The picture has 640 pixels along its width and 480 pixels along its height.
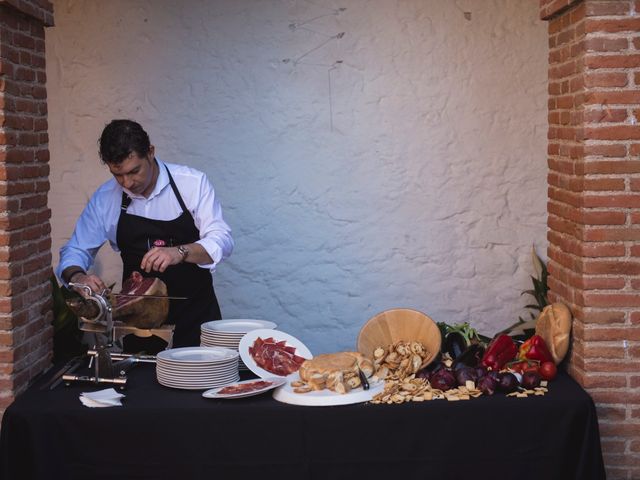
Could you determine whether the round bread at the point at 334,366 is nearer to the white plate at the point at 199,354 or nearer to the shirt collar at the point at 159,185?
the white plate at the point at 199,354

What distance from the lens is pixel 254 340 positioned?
4094mm

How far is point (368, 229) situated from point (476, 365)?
6.88 ft

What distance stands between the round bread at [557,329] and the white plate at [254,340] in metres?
1.15

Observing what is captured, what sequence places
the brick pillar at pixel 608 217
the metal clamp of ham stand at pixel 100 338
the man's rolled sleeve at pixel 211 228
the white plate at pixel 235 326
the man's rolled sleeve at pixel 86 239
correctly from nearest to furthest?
the metal clamp of ham stand at pixel 100 338 < the brick pillar at pixel 608 217 < the white plate at pixel 235 326 < the man's rolled sleeve at pixel 211 228 < the man's rolled sleeve at pixel 86 239

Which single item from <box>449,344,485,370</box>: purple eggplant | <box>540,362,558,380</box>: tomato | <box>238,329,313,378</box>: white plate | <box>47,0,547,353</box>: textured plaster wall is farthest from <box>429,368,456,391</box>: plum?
<box>47,0,547,353</box>: textured plaster wall

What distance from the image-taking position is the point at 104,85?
6062mm

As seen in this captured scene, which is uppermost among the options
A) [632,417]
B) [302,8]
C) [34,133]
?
[302,8]

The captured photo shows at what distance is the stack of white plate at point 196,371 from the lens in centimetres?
383

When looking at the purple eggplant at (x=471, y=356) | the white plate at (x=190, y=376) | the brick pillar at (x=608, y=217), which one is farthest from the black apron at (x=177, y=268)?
the brick pillar at (x=608, y=217)

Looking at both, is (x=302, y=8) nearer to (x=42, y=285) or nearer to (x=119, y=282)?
(x=119, y=282)

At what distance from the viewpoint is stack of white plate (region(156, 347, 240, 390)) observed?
3832mm

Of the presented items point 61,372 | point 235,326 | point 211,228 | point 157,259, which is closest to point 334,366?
point 235,326

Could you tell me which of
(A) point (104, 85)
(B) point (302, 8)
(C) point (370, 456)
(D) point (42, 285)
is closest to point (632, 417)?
(C) point (370, 456)

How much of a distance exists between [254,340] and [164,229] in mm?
931
